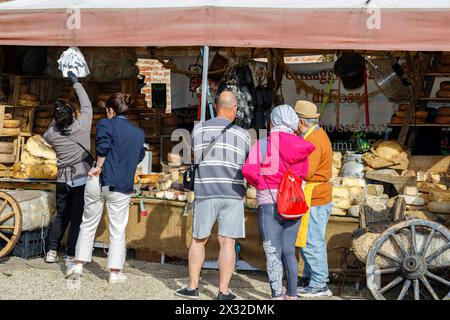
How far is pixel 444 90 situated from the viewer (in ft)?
29.7

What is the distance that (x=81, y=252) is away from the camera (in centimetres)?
674

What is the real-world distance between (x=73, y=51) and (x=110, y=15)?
2.00 ft

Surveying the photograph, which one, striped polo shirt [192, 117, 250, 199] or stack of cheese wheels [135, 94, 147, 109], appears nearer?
striped polo shirt [192, 117, 250, 199]

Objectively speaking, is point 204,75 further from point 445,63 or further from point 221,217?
point 445,63

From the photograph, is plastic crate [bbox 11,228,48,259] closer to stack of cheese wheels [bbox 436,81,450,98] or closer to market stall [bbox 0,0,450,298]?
market stall [bbox 0,0,450,298]

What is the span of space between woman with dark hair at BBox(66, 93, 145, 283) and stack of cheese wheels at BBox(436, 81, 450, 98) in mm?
4179

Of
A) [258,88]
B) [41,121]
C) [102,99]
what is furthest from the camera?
[102,99]

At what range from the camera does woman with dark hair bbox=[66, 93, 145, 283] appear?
655 centimetres

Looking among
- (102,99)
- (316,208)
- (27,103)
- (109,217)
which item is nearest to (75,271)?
(109,217)

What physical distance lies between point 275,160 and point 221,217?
672 millimetres

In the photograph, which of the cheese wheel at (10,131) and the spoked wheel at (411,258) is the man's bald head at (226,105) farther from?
the cheese wheel at (10,131)

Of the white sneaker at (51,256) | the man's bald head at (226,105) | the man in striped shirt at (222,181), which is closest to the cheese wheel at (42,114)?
the white sneaker at (51,256)

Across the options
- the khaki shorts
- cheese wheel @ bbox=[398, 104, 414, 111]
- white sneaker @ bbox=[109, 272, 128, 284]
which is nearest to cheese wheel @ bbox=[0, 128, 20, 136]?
white sneaker @ bbox=[109, 272, 128, 284]

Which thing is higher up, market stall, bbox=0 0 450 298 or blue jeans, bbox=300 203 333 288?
market stall, bbox=0 0 450 298
